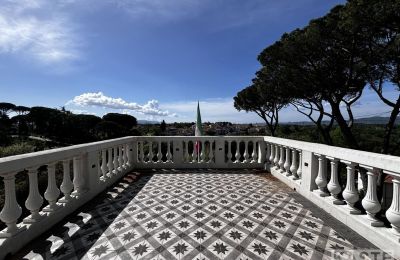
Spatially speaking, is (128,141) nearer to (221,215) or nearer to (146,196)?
(146,196)

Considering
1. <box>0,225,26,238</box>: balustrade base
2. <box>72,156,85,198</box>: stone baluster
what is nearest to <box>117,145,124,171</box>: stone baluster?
<box>72,156,85,198</box>: stone baluster

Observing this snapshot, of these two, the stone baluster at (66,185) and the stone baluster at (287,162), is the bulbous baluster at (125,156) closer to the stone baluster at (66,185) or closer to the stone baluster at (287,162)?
the stone baluster at (66,185)

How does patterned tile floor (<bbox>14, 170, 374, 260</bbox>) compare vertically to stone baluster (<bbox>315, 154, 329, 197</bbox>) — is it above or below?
below

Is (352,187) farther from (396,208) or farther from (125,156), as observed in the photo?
(125,156)

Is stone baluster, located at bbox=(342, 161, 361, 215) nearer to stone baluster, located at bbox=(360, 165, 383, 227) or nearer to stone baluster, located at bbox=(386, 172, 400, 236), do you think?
stone baluster, located at bbox=(360, 165, 383, 227)

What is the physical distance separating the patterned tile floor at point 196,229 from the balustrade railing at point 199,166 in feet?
0.62

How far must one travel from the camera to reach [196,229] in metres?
2.76

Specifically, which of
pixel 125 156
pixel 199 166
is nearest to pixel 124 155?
pixel 125 156

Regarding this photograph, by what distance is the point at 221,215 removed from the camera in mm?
3176

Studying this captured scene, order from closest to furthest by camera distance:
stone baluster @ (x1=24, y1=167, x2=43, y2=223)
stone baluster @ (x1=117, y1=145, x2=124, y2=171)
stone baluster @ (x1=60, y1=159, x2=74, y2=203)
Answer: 1. stone baluster @ (x1=24, y1=167, x2=43, y2=223)
2. stone baluster @ (x1=60, y1=159, x2=74, y2=203)
3. stone baluster @ (x1=117, y1=145, x2=124, y2=171)

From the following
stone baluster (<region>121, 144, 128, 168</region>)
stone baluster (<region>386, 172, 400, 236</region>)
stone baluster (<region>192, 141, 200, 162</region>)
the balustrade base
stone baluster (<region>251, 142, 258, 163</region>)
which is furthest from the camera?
stone baluster (<region>192, 141, 200, 162</region>)

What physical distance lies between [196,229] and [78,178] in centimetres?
229

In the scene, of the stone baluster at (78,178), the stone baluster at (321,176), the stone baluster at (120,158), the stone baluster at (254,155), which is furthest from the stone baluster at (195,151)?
the stone baluster at (321,176)

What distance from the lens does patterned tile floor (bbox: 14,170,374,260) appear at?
2.26 meters
